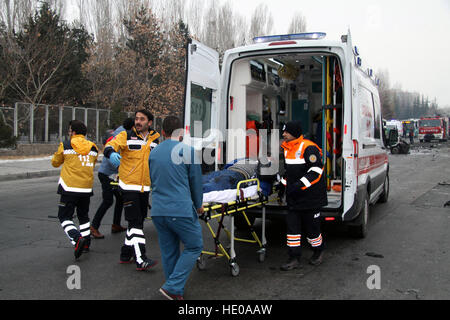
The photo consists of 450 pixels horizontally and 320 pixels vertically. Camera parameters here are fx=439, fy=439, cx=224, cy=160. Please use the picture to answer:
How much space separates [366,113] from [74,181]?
4455 mm

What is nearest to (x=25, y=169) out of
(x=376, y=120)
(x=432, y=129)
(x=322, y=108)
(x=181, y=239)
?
(x=376, y=120)

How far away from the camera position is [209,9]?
127ft

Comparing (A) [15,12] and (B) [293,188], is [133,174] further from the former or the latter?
(A) [15,12]

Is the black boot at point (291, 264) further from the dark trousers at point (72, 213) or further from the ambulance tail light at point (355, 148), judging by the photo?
the dark trousers at point (72, 213)

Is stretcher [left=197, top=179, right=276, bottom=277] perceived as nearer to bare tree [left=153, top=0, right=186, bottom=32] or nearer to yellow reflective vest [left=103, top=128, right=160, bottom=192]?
yellow reflective vest [left=103, top=128, right=160, bottom=192]

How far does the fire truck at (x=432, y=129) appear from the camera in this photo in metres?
48.3

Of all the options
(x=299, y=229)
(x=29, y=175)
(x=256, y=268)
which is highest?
(x=29, y=175)

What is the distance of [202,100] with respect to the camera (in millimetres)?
6230

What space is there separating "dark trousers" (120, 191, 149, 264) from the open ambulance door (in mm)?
1104

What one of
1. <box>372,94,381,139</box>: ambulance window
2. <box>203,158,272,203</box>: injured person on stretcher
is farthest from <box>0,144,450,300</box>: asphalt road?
<box>372,94,381,139</box>: ambulance window

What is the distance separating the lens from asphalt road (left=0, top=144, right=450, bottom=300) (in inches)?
172

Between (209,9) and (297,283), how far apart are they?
3712 centimetres

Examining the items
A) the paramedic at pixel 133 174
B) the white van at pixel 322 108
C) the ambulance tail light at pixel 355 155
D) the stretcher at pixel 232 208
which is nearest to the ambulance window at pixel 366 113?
the white van at pixel 322 108
